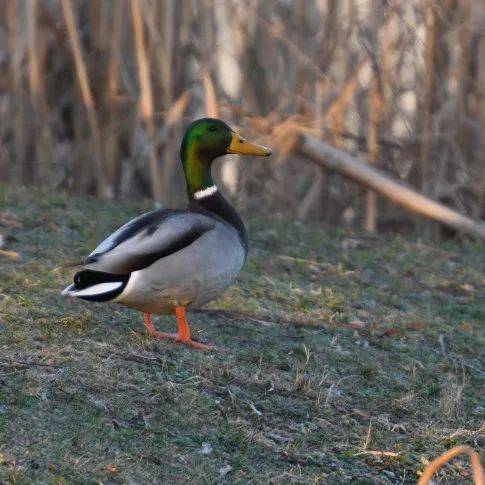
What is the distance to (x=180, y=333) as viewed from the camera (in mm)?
4227

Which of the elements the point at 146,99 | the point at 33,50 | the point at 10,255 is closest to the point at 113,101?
the point at 146,99

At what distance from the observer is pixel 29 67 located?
7254 millimetres

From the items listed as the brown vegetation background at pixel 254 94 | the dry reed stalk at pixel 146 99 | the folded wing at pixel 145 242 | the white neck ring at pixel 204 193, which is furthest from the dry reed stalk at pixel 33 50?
the folded wing at pixel 145 242

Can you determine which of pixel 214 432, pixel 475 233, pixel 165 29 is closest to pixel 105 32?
pixel 165 29

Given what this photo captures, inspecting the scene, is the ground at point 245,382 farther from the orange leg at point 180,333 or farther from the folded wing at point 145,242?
the folded wing at point 145,242

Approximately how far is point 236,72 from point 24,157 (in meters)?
1.56

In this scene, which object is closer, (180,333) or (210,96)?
(180,333)

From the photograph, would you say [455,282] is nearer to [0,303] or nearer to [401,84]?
[401,84]

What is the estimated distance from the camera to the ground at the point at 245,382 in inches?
132

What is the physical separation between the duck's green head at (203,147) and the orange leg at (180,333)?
64 cm

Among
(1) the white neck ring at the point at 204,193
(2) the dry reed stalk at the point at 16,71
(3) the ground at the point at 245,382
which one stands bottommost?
(3) the ground at the point at 245,382

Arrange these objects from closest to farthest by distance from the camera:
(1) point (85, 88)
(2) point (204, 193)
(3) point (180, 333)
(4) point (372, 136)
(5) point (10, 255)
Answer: (3) point (180, 333) < (2) point (204, 193) < (5) point (10, 255) < (1) point (85, 88) < (4) point (372, 136)

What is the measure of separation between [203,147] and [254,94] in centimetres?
290

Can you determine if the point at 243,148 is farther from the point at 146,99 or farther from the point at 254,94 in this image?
the point at 254,94
